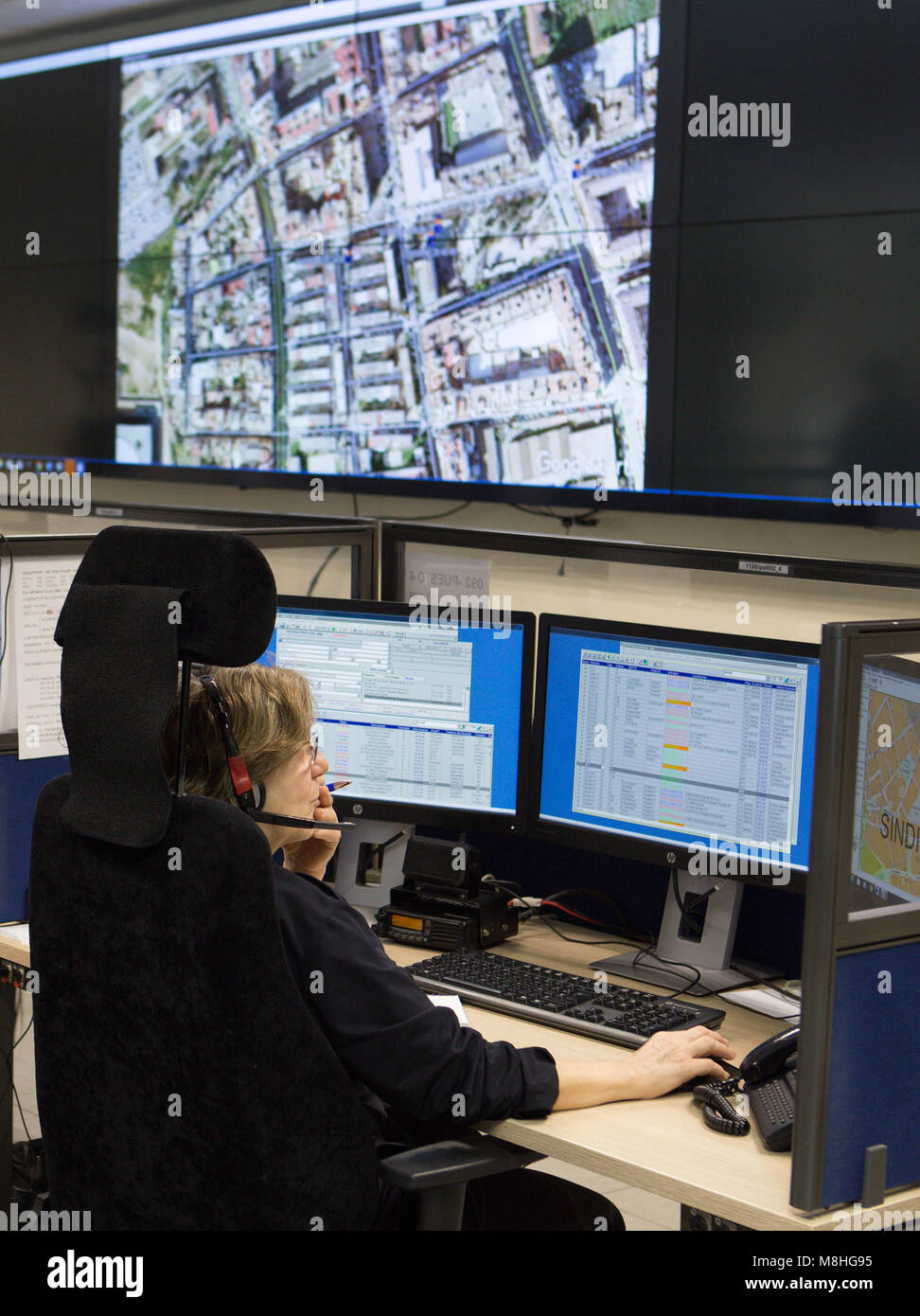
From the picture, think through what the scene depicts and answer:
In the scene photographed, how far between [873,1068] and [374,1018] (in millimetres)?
501

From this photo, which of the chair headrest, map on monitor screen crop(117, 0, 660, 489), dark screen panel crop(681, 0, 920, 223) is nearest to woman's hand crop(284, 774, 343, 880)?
A: the chair headrest

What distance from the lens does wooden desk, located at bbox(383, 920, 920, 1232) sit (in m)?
1.38

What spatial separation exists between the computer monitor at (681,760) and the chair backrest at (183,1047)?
76 cm

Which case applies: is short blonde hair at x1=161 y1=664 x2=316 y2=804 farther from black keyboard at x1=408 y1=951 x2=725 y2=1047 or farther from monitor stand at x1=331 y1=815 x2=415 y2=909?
monitor stand at x1=331 y1=815 x2=415 y2=909

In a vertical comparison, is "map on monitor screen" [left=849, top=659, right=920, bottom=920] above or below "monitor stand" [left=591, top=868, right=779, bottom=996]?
above

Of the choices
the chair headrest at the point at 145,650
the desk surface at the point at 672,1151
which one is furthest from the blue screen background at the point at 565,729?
the chair headrest at the point at 145,650

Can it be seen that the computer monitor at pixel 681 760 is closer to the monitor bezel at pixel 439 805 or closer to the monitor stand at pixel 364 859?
the monitor bezel at pixel 439 805

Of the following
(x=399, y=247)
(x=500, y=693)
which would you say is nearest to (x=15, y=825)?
(x=500, y=693)

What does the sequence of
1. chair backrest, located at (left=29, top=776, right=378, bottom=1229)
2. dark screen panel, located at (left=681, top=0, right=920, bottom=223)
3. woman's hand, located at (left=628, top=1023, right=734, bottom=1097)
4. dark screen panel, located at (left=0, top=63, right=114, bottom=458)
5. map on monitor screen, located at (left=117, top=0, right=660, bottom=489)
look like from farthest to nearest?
dark screen panel, located at (left=0, top=63, right=114, bottom=458), map on monitor screen, located at (left=117, top=0, right=660, bottom=489), dark screen panel, located at (left=681, top=0, right=920, bottom=223), woman's hand, located at (left=628, top=1023, right=734, bottom=1097), chair backrest, located at (left=29, top=776, right=378, bottom=1229)

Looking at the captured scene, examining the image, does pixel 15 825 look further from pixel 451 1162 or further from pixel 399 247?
pixel 399 247

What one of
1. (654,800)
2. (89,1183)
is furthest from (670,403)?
(89,1183)

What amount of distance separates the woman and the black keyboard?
0.06m
